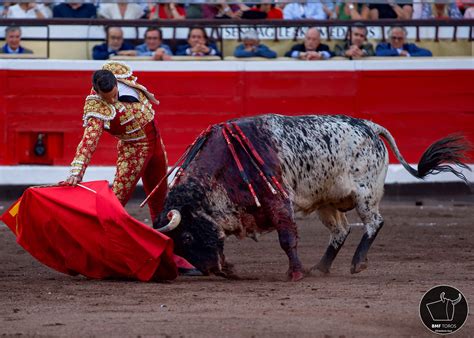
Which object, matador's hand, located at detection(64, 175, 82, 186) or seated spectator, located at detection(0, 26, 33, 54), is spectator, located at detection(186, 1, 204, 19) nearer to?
seated spectator, located at detection(0, 26, 33, 54)

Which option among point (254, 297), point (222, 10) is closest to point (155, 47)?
point (222, 10)

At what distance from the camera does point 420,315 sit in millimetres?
5688

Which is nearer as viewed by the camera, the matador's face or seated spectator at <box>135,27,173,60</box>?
the matador's face

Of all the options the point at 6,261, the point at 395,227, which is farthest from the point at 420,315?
the point at 395,227

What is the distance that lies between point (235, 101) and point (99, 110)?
4.73 m

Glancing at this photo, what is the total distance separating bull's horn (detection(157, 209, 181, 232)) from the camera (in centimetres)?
686

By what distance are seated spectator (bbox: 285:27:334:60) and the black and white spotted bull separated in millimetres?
4194

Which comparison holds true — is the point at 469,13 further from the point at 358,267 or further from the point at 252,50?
the point at 358,267

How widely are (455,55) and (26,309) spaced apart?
7.18 meters

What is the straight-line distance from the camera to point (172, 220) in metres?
6.86

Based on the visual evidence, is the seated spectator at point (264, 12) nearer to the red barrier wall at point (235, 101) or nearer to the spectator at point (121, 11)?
the red barrier wall at point (235, 101)

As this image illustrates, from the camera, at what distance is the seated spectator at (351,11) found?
11992mm

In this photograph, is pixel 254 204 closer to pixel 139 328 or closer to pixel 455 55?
pixel 139 328

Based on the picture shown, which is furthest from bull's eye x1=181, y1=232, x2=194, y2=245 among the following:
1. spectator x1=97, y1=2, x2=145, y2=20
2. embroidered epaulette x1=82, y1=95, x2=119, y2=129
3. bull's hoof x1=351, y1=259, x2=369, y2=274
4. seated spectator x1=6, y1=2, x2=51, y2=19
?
seated spectator x1=6, y1=2, x2=51, y2=19
